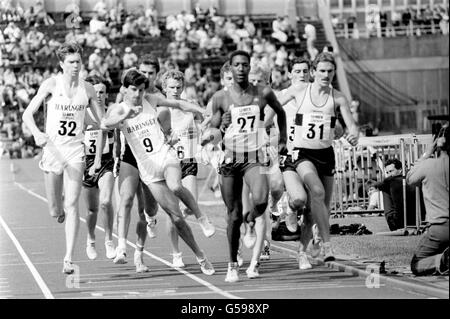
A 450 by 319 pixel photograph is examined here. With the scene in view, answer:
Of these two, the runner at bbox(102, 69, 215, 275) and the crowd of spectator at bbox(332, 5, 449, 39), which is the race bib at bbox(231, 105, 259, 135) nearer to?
the runner at bbox(102, 69, 215, 275)

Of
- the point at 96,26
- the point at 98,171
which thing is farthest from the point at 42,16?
the point at 98,171

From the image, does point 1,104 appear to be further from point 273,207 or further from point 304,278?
point 304,278

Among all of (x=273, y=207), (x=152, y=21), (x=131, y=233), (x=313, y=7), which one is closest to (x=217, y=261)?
(x=273, y=207)

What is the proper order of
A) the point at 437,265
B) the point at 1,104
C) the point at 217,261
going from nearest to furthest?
the point at 437,265
the point at 217,261
the point at 1,104

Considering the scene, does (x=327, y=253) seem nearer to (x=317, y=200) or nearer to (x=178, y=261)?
(x=317, y=200)

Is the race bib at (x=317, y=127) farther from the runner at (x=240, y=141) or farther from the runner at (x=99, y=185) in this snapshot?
the runner at (x=99, y=185)

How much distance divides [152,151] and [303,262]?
6.79 ft

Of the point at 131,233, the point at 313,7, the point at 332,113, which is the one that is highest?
the point at 313,7

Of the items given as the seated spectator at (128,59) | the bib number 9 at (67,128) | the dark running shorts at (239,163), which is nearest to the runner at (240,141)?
the dark running shorts at (239,163)

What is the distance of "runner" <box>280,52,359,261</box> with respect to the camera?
601 inches

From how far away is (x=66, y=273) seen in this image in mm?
Result: 14977

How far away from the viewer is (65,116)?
50.8ft

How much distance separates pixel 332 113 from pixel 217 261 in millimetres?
2778

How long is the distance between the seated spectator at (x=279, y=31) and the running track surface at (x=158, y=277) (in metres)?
26.4
